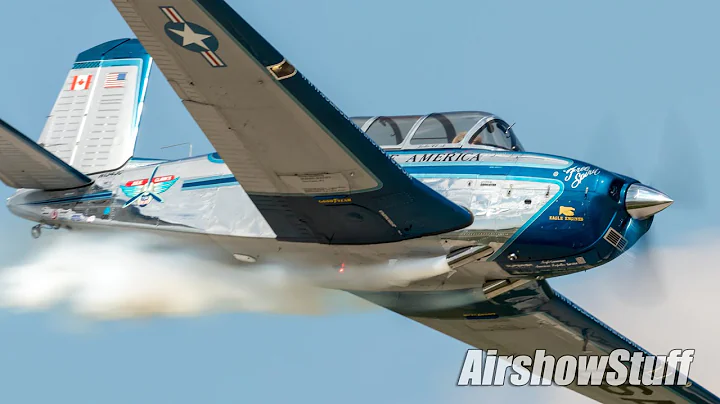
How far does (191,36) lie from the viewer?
1215 centimetres

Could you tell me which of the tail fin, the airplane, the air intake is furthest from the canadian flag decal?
the air intake

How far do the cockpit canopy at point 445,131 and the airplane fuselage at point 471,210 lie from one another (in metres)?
0.16

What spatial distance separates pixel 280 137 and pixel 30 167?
15.5 feet

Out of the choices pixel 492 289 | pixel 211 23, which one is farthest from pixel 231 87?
pixel 492 289

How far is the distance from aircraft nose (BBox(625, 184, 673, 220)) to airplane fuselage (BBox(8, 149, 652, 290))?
0.34 feet

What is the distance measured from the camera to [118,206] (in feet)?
53.3

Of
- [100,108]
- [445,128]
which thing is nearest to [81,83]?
[100,108]

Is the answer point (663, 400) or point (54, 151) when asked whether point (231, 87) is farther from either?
point (663, 400)

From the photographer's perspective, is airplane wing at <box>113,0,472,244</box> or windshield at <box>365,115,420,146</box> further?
Result: windshield at <box>365,115,420,146</box>

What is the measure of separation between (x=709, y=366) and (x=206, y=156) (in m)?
9.66

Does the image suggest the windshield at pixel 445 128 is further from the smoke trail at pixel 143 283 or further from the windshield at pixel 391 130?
the smoke trail at pixel 143 283

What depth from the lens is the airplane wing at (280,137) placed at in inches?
478

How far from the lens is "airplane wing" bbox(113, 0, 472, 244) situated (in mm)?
12133

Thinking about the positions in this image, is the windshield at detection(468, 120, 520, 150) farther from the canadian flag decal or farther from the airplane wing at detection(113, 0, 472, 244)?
the canadian flag decal
